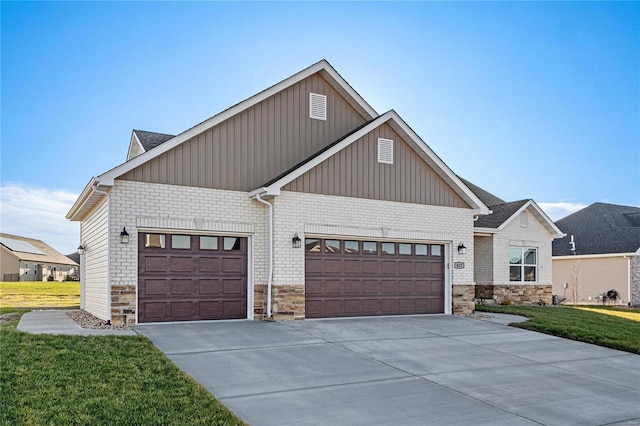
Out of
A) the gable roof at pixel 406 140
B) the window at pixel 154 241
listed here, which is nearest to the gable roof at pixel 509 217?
the gable roof at pixel 406 140

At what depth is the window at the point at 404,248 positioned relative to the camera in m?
16.3

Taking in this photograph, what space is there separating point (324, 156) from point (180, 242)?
4.35 m

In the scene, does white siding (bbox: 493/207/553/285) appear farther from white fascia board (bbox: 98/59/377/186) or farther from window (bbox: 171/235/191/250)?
window (bbox: 171/235/191/250)

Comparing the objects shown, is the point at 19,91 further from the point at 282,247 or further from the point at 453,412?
the point at 453,412

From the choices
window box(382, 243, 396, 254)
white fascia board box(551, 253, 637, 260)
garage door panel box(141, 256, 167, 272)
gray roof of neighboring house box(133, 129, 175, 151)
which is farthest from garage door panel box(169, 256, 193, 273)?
white fascia board box(551, 253, 637, 260)

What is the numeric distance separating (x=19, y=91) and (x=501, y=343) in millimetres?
12684

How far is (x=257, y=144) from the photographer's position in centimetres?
1516

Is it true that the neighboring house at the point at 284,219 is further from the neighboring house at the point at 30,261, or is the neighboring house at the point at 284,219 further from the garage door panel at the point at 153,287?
the neighboring house at the point at 30,261

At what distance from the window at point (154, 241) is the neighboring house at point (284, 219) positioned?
0.18 ft

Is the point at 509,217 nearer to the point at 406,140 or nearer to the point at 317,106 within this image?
the point at 406,140

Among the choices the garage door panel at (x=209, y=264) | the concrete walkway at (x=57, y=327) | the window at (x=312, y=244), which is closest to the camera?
the concrete walkway at (x=57, y=327)

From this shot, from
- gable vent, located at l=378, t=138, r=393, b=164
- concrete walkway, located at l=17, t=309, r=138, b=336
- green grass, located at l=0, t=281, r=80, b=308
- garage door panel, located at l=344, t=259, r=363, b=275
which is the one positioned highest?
gable vent, located at l=378, t=138, r=393, b=164

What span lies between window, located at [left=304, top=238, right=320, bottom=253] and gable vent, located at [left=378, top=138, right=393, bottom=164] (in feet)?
10.0

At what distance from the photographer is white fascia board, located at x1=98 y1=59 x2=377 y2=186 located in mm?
12742
